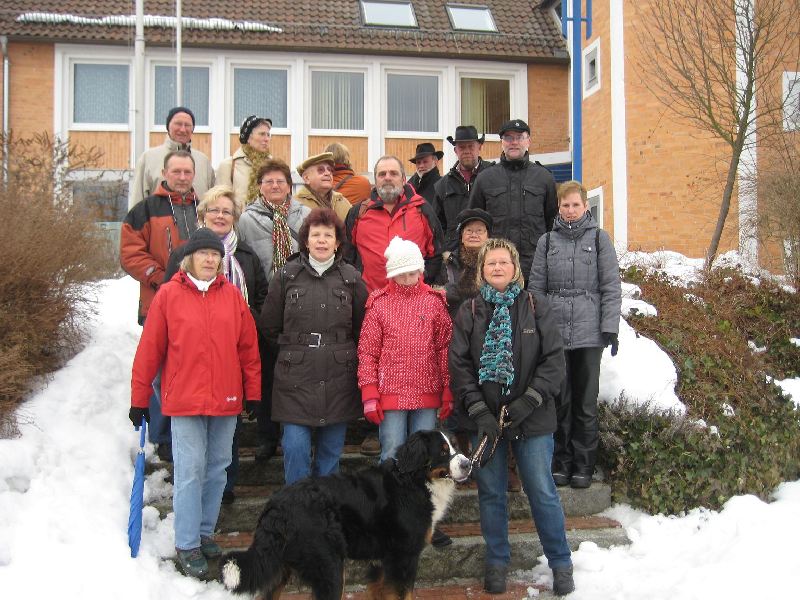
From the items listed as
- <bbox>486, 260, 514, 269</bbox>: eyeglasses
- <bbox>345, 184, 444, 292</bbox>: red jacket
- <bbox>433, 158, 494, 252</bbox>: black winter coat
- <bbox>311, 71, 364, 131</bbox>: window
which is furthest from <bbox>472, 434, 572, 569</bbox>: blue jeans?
<bbox>311, 71, 364, 131</bbox>: window

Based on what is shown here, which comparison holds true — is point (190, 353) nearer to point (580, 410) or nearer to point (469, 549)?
point (469, 549)

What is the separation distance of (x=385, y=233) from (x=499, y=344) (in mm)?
1678

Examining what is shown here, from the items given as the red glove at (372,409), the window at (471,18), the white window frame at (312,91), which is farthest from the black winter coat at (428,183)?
the window at (471,18)

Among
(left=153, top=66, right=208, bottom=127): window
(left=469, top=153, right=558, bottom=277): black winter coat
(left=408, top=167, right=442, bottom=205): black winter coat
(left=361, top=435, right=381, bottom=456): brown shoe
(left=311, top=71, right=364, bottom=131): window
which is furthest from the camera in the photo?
(left=311, top=71, right=364, bottom=131): window

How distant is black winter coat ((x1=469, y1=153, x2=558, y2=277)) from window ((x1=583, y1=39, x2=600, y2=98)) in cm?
1156

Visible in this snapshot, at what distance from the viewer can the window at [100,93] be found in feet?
63.2

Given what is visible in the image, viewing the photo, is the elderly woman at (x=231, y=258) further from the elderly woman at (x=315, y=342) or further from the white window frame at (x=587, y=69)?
the white window frame at (x=587, y=69)

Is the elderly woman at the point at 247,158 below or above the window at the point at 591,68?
below

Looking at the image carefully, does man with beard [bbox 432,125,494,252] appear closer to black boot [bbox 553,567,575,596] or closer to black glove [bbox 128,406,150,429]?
black boot [bbox 553,567,575,596]

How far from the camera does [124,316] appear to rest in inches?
307

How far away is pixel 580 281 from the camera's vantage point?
5.36 metres

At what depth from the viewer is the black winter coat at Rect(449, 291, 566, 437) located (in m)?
4.33

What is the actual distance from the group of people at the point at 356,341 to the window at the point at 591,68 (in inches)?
489

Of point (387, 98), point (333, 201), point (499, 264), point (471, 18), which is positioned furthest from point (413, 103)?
point (499, 264)
